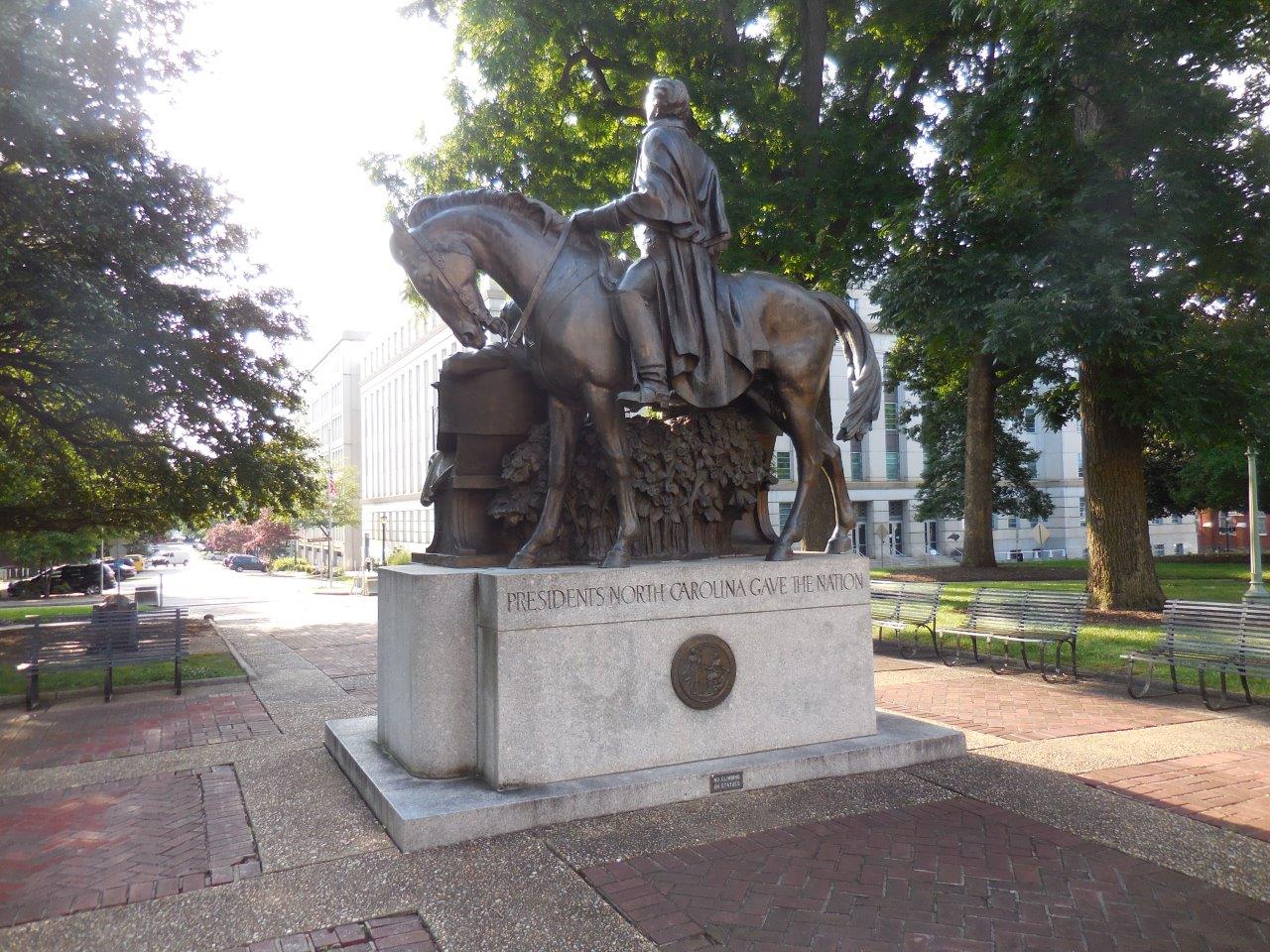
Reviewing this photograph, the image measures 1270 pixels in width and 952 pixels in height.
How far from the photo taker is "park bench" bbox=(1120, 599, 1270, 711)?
8.52 metres

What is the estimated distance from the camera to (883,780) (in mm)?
5953

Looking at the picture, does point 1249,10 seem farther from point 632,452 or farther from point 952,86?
point 632,452

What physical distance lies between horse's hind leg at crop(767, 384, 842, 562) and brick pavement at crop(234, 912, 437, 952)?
368 cm

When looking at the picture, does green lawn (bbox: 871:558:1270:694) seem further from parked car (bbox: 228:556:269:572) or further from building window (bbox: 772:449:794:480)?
parked car (bbox: 228:556:269:572)

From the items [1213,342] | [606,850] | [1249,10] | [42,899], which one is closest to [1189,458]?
[1213,342]

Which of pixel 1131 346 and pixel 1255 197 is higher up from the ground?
pixel 1255 197

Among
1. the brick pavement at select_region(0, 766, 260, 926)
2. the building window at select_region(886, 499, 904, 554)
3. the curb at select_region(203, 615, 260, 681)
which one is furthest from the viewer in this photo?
the building window at select_region(886, 499, 904, 554)

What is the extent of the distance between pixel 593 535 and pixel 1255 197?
12.5 m

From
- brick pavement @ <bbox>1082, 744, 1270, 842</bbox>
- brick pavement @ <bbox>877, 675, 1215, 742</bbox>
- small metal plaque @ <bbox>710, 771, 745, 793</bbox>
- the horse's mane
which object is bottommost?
brick pavement @ <bbox>877, 675, 1215, 742</bbox>

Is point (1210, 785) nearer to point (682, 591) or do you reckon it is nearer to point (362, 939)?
point (682, 591)

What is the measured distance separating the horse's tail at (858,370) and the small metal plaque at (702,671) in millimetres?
2284

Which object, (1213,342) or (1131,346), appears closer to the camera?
(1131,346)

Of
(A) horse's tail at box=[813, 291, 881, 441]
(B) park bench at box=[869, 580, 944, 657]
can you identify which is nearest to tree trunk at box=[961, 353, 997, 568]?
(B) park bench at box=[869, 580, 944, 657]

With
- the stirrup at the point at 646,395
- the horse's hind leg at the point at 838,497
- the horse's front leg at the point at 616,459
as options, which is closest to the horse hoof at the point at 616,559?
the horse's front leg at the point at 616,459
